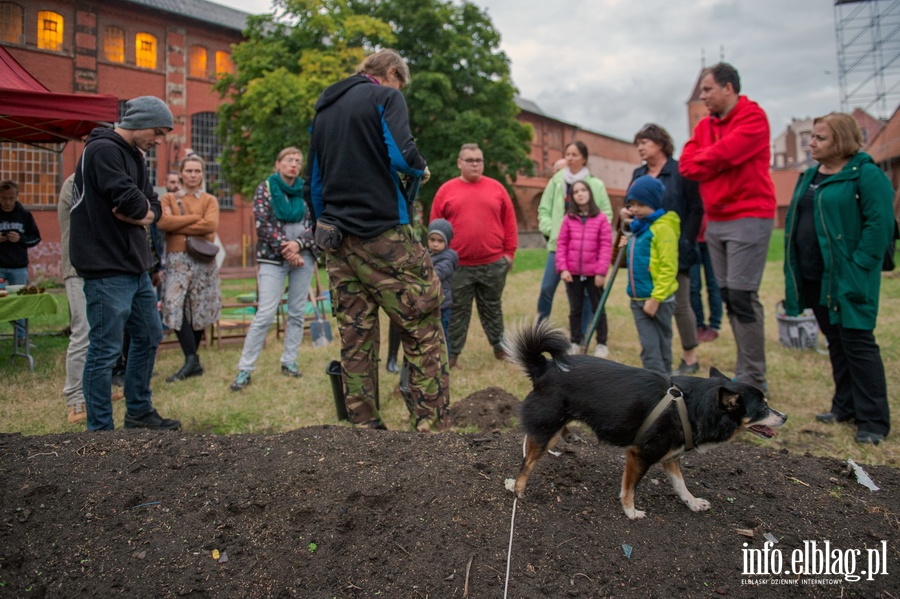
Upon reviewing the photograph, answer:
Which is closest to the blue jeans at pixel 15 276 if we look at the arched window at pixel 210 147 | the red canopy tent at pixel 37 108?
the red canopy tent at pixel 37 108

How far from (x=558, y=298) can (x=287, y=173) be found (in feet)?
25.8

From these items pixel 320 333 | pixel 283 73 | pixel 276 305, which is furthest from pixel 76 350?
pixel 283 73

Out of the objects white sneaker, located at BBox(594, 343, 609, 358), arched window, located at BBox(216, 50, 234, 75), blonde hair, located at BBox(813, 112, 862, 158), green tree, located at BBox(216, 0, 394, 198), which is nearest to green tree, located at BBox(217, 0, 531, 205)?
green tree, located at BBox(216, 0, 394, 198)

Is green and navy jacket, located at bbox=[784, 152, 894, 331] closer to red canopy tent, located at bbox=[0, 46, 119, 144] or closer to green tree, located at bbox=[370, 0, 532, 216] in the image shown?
red canopy tent, located at bbox=[0, 46, 119, 144]

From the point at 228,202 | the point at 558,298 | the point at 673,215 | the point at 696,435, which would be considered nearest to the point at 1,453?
the point at 696,435

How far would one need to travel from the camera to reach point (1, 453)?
3176mm

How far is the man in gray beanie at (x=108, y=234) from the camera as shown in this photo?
3984 millimetres

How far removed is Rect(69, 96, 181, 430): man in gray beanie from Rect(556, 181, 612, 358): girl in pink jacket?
4262mm

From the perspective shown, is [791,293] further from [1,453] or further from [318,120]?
[1,453]

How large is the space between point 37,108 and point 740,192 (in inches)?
250

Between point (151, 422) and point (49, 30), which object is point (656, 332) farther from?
point (49, 30)

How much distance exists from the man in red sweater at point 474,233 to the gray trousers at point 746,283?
2106mm

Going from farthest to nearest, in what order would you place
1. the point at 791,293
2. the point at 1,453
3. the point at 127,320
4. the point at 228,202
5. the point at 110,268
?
1. the point at 228,202
2. the point at 791,293
3. the point at 127,320
4. the point at 110,268
5. the point at 1,453

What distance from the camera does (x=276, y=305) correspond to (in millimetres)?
6035
